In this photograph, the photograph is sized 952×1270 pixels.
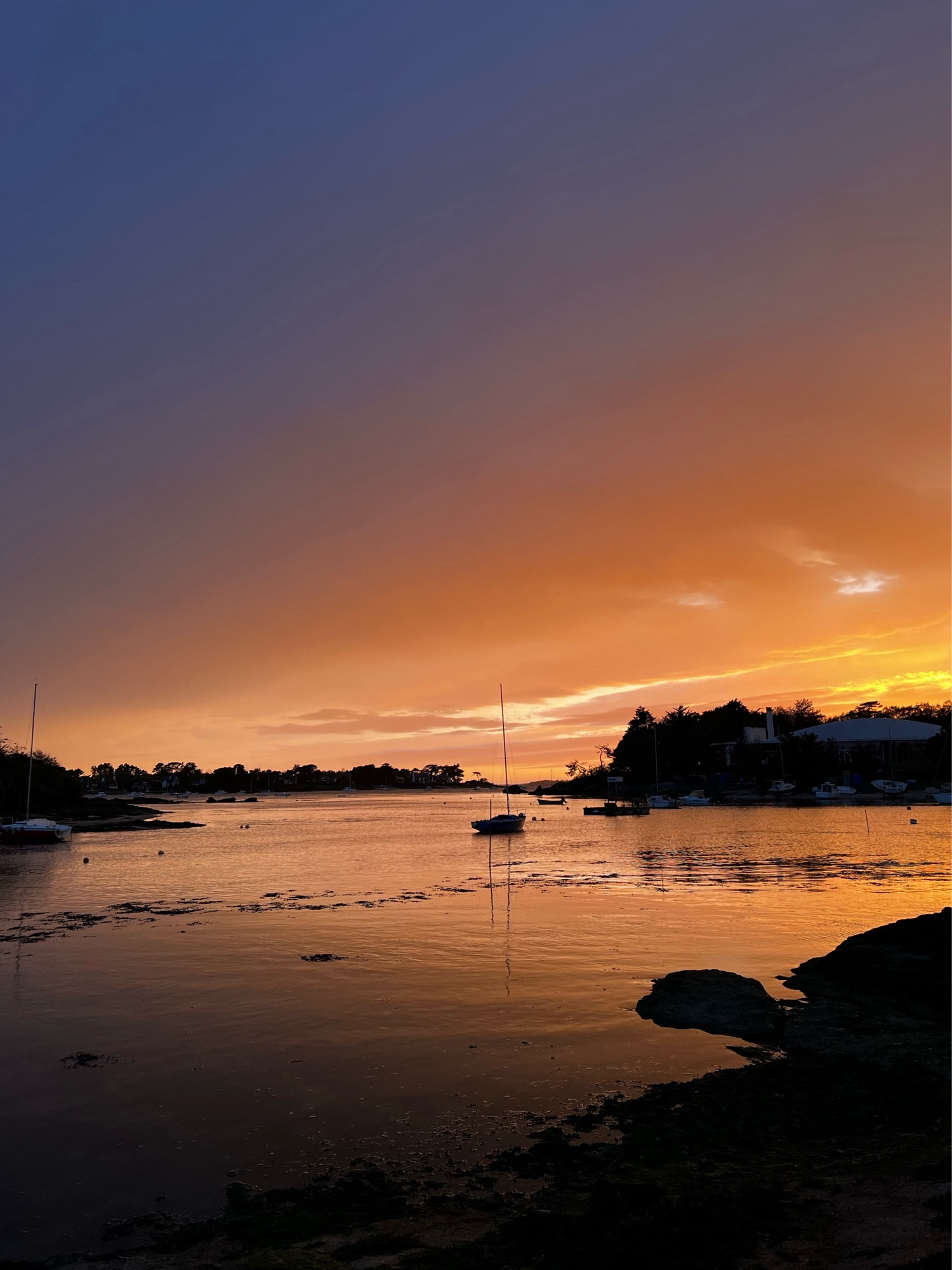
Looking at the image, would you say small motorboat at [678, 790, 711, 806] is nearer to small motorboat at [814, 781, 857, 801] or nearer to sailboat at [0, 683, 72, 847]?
small motorboat at [814, 781, 857, 801]

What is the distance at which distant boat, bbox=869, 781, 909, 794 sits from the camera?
550 feet

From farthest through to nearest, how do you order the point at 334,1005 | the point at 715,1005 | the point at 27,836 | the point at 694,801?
the point at 694,801
the point at 27,836
the point at 334,1005
the point at 715,1005

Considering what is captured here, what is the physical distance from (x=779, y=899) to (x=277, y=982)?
27386mm

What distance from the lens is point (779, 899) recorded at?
142 feet

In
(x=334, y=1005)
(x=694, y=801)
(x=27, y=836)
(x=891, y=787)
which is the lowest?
(x=694, y=801)

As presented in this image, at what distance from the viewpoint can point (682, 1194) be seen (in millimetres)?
11023

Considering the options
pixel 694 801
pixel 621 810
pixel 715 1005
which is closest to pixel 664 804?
pixel 694 801

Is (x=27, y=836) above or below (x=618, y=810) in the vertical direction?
above

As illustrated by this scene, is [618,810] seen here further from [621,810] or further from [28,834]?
[28,834]

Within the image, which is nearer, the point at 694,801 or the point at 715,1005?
the point at 715,1005

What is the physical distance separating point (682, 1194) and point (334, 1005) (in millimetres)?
14332

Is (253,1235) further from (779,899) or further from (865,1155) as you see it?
(779,899)

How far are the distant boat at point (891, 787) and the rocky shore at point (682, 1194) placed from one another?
167 meters

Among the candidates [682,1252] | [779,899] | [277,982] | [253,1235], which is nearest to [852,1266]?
[682,1252]
